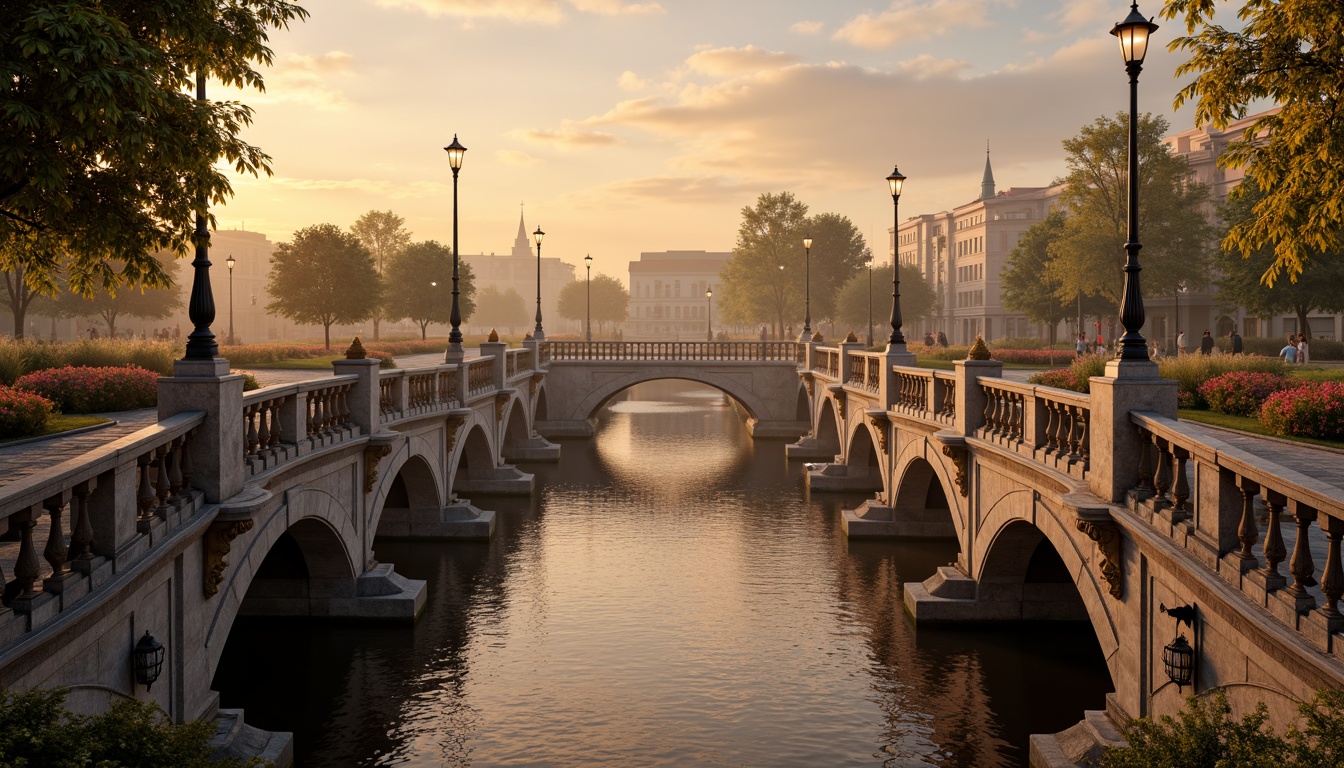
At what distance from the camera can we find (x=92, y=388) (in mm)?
22359

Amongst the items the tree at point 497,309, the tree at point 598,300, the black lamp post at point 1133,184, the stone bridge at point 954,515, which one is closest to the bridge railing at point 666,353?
the stone bridge at point 954,515

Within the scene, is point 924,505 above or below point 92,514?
below

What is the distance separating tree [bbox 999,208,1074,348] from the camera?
83000 mm

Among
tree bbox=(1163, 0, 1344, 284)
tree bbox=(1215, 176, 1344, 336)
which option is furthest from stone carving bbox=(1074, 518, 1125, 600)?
tree bbox=(1215, 176, 1344, 336)

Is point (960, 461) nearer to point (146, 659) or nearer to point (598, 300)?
point (146, 659)

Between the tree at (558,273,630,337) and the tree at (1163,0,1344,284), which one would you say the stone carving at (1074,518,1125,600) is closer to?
the tree at (1163,0,1344,284)

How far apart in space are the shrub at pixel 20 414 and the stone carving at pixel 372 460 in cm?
529

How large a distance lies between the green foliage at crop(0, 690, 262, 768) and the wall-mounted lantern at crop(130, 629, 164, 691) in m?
1.65

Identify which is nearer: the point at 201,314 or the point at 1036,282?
the point at 201,314

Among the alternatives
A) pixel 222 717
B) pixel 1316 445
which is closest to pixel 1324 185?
pixel 1316 445

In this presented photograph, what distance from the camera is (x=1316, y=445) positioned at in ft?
59.3

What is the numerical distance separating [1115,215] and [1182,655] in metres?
57.1

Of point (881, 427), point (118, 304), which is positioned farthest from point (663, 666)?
point (118, 304)

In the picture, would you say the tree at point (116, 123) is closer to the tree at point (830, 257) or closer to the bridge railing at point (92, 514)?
the bridge railing at point (92, 514)
